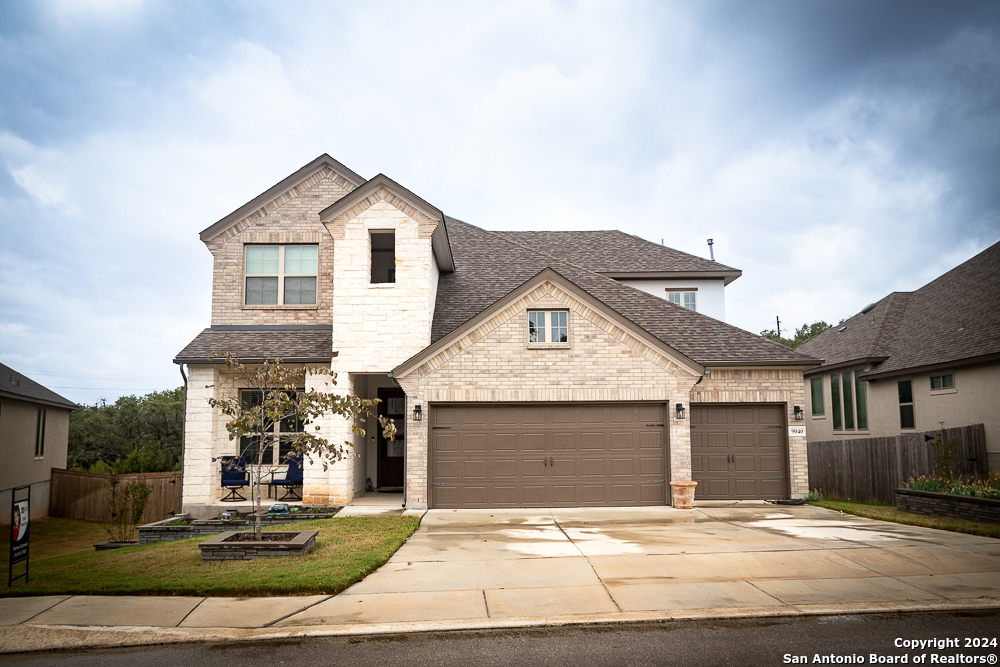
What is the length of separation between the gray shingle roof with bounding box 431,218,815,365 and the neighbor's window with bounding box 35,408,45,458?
16068 mm

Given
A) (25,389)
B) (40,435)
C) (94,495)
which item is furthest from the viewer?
(40,435)

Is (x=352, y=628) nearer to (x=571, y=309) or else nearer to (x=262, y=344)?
(x=571, y=309)

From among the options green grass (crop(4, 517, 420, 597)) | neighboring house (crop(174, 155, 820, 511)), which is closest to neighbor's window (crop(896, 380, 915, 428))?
neighboring house (crop(174, 155, 820, 511))

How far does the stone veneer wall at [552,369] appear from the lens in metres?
14.1

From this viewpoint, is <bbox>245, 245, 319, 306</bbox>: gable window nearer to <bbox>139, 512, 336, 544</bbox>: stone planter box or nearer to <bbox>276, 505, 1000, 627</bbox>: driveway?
<bbox>139, 512, 336, 544</bbox>: stone planter box

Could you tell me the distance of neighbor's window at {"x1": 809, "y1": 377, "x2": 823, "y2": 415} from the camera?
23.4 m

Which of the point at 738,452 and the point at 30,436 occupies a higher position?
the point at 30,436

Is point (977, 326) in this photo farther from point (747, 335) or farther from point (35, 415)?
point (35, 415)

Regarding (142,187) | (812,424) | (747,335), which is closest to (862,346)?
(812,424)

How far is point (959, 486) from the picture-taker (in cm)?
1291

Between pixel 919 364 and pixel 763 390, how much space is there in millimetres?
6457

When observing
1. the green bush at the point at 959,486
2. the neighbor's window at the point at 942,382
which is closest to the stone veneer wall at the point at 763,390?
the green bush at the point at 959,486

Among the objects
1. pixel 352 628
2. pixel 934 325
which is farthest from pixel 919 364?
pixel 352 628

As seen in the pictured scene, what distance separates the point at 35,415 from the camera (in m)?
21.6
